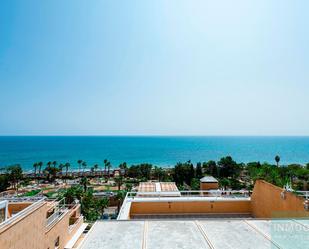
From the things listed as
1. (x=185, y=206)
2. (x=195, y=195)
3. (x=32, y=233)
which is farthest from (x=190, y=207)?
(x=32, y=233)

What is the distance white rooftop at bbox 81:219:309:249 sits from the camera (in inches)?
171

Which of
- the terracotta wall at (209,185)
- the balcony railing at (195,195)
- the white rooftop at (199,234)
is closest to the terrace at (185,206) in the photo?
the balcony railing at (195,195)

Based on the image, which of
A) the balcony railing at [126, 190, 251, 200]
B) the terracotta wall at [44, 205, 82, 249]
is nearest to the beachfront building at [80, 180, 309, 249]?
the balcony railing at [126, 190, 251, 200]

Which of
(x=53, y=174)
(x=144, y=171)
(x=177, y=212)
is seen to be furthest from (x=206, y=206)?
(x=53, y=174)

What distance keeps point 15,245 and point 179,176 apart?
43.5m

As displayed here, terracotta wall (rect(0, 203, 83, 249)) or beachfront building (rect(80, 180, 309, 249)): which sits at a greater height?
beachfront building (rect(80, 180, 309, 249))

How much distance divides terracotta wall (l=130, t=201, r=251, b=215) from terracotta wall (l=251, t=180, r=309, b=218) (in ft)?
1.76

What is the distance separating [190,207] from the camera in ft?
28.9

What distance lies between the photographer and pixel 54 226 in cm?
883

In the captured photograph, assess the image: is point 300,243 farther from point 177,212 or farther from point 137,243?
point 177,212

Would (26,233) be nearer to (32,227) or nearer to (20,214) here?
(32,227)

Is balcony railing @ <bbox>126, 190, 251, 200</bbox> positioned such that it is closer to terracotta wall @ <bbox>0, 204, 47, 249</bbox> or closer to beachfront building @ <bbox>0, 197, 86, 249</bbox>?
beachfront building @ <bbox>0, 197, 86, 249</bbox>

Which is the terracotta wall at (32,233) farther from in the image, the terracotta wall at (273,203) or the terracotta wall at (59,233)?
A: the terracotta wall at (273,203)

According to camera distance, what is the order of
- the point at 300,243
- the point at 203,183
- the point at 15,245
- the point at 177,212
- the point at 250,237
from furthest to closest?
the point at 203,183
the point at 177,212
the point at 15,245
the point at 250,237
the point at 300,243
